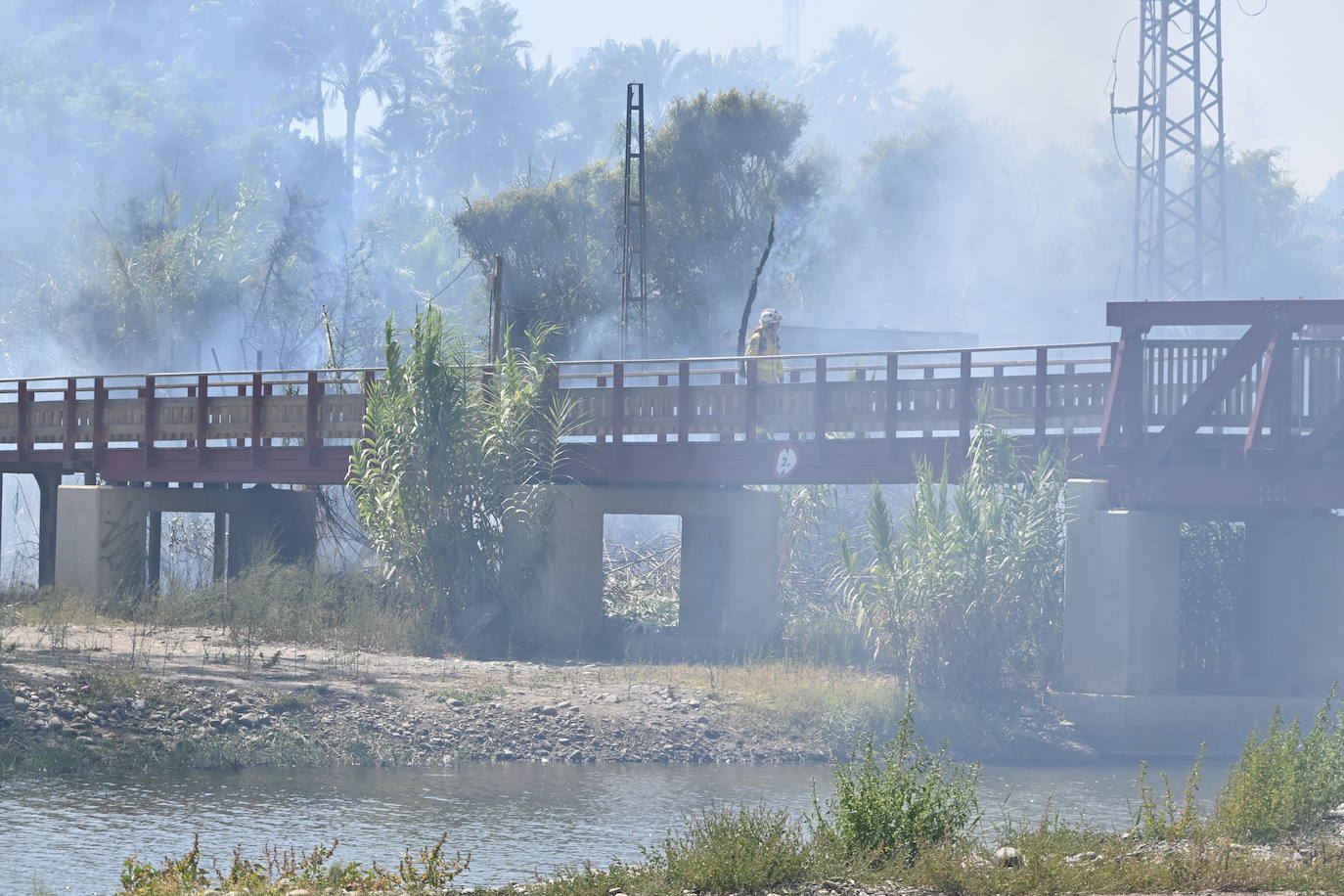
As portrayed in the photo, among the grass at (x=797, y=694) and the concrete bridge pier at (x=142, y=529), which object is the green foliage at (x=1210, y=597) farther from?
the concrete bridge pier at (x=142, y=529)

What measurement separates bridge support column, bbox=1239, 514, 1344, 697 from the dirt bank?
3814 mm

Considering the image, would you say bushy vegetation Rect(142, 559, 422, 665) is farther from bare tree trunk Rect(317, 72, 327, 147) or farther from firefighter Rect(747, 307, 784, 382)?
bare tree trunk Rect(317, 72, 327, 147)

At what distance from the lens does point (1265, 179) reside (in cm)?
7744

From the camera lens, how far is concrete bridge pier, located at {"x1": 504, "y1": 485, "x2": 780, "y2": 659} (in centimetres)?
2762

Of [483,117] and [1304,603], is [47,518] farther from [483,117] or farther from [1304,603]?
[483,117]

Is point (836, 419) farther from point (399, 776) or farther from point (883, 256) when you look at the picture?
point (883, 256)

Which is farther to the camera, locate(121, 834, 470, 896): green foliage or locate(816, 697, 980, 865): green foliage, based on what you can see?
locate(816, 697, 980, 865): green foliage

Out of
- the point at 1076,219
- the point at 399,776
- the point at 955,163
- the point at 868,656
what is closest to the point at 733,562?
the point at 868,656

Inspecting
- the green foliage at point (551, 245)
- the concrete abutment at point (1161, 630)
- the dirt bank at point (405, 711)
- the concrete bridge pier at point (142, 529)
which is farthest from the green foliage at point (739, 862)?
the green foliage at point (551, 245)

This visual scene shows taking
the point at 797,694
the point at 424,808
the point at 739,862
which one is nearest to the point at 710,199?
the point at 797,694

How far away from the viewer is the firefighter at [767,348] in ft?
89.3

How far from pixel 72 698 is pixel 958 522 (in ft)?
35.4

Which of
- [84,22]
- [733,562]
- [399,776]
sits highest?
[84,22]

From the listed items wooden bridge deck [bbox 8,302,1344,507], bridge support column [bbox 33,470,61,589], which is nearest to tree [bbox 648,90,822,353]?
bridge support column [bbox 33,470,61,589]
